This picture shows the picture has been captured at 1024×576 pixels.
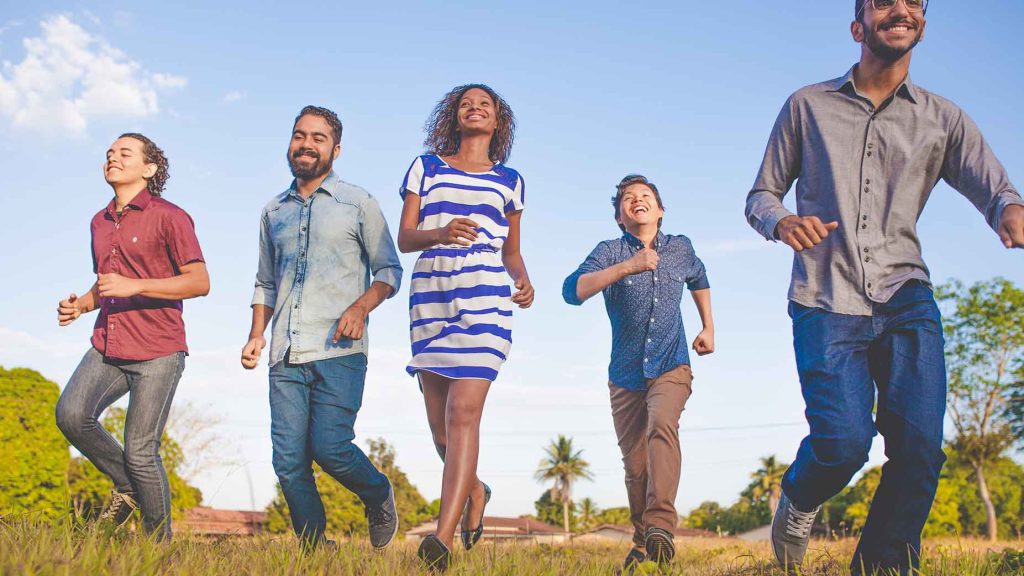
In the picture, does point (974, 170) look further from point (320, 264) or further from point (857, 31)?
point (320, 264)

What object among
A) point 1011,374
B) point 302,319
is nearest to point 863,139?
point 302,319

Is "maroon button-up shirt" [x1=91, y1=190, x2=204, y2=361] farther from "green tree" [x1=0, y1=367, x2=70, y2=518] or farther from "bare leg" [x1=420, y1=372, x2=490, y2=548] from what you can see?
"green tree" [x1=0, y1=367, x2=70, y2=518]

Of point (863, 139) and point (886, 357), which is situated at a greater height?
point (863, 139)

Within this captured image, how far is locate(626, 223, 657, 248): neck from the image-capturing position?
23.1 ft

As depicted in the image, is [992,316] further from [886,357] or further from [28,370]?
[886,357]

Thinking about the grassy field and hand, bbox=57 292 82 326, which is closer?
the grassy field

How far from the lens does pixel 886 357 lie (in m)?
4.35

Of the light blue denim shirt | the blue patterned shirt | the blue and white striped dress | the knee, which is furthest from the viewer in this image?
the blue patterned shirt

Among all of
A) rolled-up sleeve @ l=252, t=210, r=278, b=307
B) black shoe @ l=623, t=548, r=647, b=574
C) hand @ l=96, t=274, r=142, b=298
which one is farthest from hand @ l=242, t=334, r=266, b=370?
black shoe @ l=623, t=548, r=647, b=574

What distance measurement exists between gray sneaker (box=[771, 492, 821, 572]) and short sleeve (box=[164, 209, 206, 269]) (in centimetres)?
397

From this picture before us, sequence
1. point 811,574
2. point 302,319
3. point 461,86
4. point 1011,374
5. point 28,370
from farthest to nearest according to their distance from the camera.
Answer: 1. point 1011,374
2. point 28,370
3. point 461,86
4. point 302,319
5. point 811,574

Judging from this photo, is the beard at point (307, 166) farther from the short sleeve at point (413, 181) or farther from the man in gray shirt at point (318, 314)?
the short sleeve at point (413, 181)

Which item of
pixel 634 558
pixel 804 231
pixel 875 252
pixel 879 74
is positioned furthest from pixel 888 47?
pixel 634 558

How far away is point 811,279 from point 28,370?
2965cm
